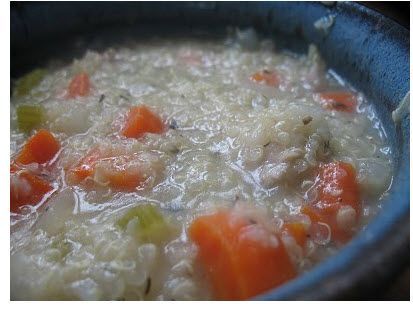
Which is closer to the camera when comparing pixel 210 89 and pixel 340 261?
pixel 340 261

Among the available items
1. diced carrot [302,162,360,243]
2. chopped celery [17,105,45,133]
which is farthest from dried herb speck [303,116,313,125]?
chopped celery [17,105,45,133]

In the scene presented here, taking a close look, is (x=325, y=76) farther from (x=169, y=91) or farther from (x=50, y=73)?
(x=50, y=73)

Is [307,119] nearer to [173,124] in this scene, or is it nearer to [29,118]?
[173,124]

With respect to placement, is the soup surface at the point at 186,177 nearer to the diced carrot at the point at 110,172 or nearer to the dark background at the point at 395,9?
the diced carrot at the point at 110,172

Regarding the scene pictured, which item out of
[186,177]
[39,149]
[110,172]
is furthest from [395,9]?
[39,149]

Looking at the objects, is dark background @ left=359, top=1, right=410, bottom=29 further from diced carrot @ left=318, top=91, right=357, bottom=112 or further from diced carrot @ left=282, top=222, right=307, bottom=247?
diced carrot @ left=282, top=222, right=307, bottom=247

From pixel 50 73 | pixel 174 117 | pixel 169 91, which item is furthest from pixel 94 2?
pixel 174 117
